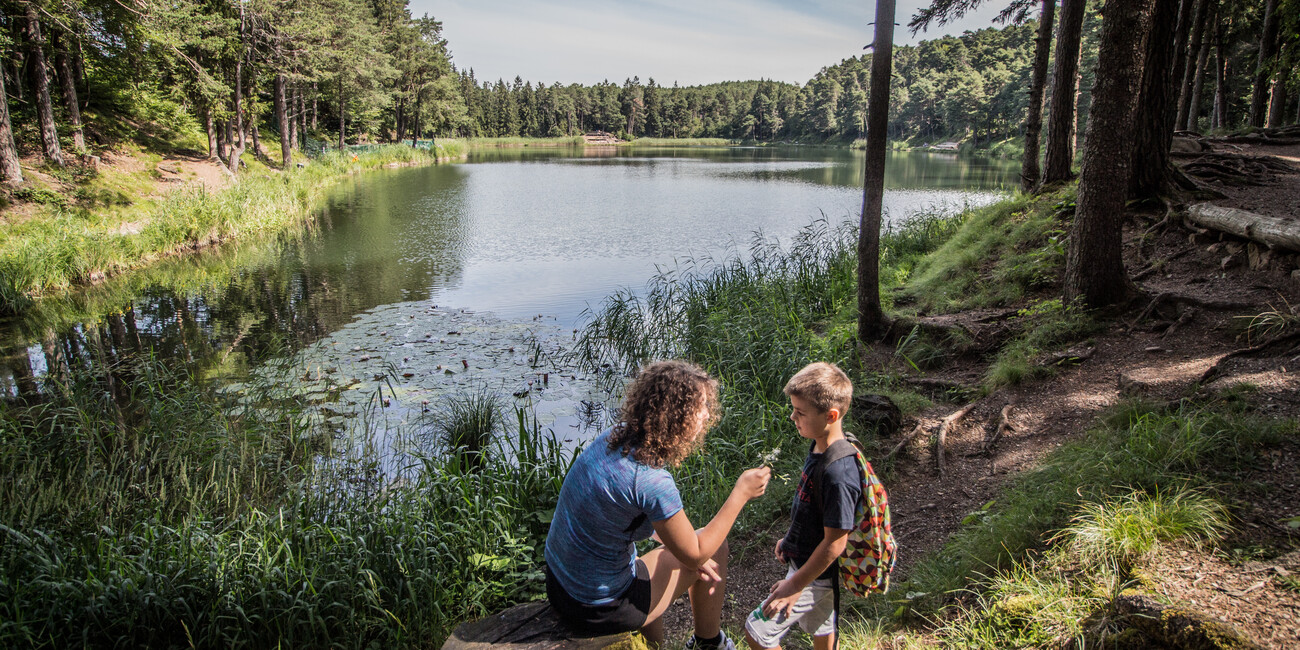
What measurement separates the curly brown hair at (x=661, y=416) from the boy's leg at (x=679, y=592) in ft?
2.33

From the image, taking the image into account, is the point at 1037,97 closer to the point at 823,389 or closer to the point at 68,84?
the point at 823,389

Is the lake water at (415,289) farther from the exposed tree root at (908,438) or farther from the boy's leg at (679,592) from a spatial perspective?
the boy's leg at (679,592)

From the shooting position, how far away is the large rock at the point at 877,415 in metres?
5.36

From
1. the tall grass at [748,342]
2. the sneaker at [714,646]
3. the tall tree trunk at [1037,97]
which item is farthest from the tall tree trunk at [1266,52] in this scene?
the sneaker at [714,646]

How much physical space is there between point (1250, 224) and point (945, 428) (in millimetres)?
4099

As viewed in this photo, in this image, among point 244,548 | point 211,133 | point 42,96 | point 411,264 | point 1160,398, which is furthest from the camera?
point 211,133

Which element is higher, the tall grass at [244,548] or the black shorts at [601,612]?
the black shorts at [601,612]

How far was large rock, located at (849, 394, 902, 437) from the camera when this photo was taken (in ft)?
17.6

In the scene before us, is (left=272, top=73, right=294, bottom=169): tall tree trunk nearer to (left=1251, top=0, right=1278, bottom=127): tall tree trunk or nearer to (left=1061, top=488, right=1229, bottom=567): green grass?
(left=1061, top=488, right=1229, bottom=567): green grass

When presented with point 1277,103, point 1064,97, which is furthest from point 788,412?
point 1277,103

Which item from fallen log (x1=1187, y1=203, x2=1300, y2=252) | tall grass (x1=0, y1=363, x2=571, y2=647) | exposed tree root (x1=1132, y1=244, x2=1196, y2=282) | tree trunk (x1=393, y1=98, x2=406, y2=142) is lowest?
tall grass (x1=0, y1=363, x2=571, y2=647)


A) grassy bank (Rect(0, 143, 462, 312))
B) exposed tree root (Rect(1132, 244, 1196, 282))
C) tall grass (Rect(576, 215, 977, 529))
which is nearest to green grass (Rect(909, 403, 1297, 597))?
tall grass (Rect(576, 215, 977, 529))

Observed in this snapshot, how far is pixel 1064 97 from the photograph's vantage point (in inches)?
426

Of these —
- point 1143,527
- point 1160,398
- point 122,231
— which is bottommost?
point 1143,527
